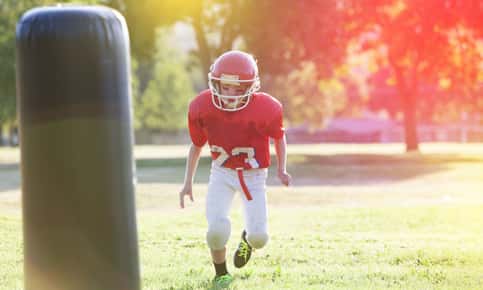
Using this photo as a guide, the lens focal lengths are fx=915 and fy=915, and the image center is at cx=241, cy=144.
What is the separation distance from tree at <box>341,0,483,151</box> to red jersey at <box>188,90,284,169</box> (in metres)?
26.4

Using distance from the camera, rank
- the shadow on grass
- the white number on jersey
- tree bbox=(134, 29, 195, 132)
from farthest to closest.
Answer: tree bbox=(134, 29, 195, 132), the shadow on grass, the white number on jersey

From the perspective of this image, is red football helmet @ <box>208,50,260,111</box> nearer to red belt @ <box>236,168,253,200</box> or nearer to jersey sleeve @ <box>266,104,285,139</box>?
jersey sleeve @ <box>266,104,285,139</box>

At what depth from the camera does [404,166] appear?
28453mm

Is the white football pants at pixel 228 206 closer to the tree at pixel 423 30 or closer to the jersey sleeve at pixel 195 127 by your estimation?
the jersey sleeve at pixel 195 127

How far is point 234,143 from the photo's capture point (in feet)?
22.8

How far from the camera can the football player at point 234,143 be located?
6758 millimetres

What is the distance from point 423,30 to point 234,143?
2678 centimetres

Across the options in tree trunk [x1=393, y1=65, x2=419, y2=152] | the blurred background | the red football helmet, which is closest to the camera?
the red football helmet

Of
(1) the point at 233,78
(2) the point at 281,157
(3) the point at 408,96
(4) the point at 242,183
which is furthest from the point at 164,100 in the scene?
(1) the point at 233,78

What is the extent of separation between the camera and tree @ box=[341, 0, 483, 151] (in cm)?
3225

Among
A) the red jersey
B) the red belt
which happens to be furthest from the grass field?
the red jersey

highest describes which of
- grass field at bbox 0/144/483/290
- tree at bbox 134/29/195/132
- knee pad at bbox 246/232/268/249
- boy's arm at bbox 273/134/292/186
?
boy's arm at bbox 273/134/292/186

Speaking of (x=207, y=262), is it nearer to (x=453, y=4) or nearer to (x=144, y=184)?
(x=144, y=184)

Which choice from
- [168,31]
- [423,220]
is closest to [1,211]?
[423,220]
